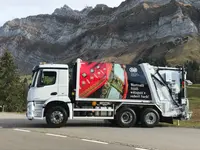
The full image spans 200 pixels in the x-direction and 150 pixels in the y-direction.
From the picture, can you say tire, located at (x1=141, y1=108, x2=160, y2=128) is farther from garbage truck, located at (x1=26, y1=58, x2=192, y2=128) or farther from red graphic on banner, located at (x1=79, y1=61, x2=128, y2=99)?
red graphic on banner, located at (x1=79, y1=61, x2=128, y2=99)

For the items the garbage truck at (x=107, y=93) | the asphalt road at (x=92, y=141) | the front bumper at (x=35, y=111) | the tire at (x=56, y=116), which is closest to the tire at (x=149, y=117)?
the garbage truck at (x=107, y=93)

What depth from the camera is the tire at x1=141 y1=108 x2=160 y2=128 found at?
19.2 meters

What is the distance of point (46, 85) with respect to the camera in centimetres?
1825

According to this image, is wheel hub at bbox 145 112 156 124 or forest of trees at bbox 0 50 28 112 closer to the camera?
wheel hub at bbox 145 112 156 124

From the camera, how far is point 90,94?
18656 millimetres

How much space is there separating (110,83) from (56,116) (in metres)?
3.21

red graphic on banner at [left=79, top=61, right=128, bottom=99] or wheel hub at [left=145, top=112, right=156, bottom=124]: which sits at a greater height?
red graphic on banner at [left=79, top=61, right=128, bottom=99]

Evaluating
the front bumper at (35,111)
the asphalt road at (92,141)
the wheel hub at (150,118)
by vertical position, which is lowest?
the asphalt road at (92,141)

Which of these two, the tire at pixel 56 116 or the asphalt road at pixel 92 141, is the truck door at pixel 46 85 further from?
the asphalt road at pixel 92 141

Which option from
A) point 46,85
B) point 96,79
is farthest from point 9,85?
point 96,79

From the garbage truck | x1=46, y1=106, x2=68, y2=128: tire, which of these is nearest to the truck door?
the garbage truck

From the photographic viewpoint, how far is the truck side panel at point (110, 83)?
1859 centimetres

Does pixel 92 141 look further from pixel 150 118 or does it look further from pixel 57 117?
pixel 150 118

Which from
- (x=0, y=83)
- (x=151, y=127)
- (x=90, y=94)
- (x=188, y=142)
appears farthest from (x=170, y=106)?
(x=0, y=83)
